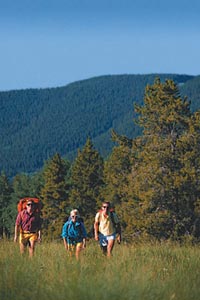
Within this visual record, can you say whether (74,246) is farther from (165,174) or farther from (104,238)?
(165,174)

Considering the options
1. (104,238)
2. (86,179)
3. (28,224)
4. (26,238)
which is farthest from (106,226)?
(86,179)

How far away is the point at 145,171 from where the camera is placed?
45.6 m

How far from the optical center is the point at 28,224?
15.8 metres

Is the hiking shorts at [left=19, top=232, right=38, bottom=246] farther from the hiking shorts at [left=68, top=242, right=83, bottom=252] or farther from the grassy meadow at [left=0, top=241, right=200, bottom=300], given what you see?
the grassy meadow at [left=0, top=241, right=200, bottom=300]

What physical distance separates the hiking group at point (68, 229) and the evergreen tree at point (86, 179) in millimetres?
51330

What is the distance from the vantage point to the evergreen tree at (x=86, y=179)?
224 feet

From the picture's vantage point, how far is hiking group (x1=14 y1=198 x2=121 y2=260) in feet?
50.4

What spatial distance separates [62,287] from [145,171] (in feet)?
122

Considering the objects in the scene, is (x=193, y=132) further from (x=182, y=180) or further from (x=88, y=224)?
(x=88, y=224)

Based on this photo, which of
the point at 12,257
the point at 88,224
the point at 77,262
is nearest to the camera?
the point at 77,262

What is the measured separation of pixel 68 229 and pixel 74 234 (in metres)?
0.24

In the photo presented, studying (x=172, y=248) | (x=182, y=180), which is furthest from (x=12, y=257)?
(x=182, y=180)

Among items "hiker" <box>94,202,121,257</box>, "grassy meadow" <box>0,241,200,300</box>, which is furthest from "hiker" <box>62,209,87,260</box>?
"grassy meadow" <box>0,241,200,300</box>

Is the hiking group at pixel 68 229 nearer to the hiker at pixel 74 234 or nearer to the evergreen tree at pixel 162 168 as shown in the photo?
the hiker at pixel 74 234
